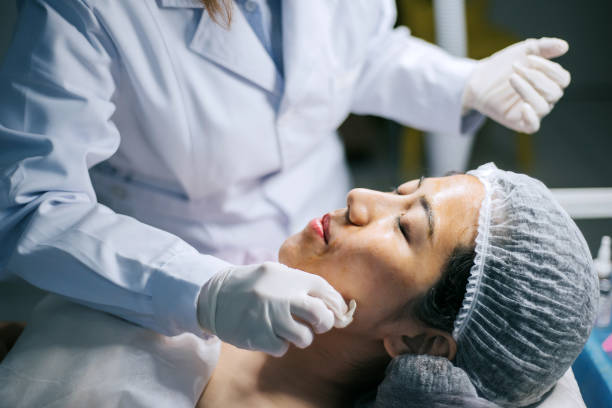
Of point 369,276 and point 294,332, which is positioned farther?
point 369,276

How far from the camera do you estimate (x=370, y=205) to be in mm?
1108

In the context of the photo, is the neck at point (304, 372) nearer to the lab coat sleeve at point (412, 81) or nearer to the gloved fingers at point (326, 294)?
the gloved fingers at point (326, 294)

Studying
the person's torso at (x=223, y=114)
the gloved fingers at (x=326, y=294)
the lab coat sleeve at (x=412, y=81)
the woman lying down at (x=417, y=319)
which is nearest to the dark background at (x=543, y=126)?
the lab coat sleeve at (x=412, y=81)

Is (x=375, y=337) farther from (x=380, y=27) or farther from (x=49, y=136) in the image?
(x=380, y=27)

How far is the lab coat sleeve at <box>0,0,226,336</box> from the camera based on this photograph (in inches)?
37.6

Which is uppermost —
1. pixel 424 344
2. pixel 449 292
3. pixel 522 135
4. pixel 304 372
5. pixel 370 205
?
pixel 370 205

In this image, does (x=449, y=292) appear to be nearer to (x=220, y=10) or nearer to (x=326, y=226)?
(x=326, y=226)

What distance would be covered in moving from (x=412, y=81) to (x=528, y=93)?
38 cm

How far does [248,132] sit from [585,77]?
263 centimetres

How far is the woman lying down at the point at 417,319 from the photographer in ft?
3.28

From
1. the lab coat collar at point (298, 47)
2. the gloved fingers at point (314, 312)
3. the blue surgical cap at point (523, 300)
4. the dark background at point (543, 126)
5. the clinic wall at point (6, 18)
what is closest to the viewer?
the gloved fingers at point (314, 312)

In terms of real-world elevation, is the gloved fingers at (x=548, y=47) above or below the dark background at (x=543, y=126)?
above

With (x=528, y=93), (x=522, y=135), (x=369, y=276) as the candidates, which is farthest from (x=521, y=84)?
(x=522, y=135)

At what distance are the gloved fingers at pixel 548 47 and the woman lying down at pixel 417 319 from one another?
387 millimetres
